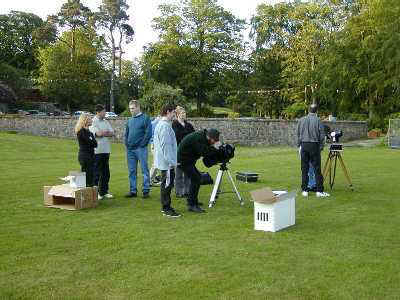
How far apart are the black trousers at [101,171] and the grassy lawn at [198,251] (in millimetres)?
423

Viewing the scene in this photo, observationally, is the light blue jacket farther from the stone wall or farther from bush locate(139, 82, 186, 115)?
bush locate(139, 82, 186, 115)

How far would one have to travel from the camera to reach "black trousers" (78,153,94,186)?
9.60 m

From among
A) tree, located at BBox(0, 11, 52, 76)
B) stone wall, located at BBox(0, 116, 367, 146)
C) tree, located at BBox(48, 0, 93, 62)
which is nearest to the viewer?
stone wall, located at BBox(0, 116, 367, 146)

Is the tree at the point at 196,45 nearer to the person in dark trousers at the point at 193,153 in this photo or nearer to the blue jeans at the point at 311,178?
the blue jeans at the point at 311,178

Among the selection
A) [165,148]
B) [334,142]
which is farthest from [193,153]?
[334,142]

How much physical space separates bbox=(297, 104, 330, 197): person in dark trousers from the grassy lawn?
0.29 m

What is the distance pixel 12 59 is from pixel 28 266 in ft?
235

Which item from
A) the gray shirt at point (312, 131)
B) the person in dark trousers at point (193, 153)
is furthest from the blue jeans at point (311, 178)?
the person in dark trousers at point (193, 153)

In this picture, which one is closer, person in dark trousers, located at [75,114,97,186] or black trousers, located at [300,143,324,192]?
person in dark trousers, located at [75,114,97,186]

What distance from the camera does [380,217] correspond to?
839 cm

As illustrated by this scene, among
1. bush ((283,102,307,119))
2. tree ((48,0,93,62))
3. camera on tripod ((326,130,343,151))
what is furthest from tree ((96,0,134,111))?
camera on tripod ((326,130,343,151))

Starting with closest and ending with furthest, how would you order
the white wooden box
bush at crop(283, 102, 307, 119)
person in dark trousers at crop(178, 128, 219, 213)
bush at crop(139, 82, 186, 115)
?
1. the white wooden box
2. person in dark trousers at crop(178, 128, 219, 213)
3. bush at crop(139, 82, 186, 115)
4. bush at crop(283, 102, 307, 119)

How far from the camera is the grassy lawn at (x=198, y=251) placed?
4945 millimetres

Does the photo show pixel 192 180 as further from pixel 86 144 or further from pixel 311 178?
pixel 311 178
